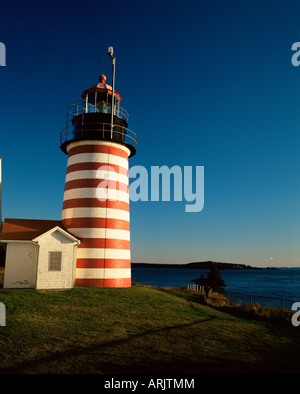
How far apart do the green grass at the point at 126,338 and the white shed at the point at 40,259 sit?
0.91m

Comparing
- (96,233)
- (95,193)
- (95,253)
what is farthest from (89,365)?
(95,193)

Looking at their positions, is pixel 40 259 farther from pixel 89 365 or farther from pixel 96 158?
pixel 89 365

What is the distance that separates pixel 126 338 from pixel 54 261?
852 centimetres

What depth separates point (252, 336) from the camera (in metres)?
12.8

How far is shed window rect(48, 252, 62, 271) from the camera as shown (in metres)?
17.8

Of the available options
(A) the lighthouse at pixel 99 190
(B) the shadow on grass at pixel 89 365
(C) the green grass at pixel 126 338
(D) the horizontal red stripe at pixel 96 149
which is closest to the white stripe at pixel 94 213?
(A) the lighthouse at pixel 99 190

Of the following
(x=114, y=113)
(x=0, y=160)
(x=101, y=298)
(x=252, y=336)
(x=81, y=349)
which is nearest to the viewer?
(x=81, y=349)

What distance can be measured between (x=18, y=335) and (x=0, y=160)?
12.5 m

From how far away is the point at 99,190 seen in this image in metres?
20.1

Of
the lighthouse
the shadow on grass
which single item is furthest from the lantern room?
the shadow on grass

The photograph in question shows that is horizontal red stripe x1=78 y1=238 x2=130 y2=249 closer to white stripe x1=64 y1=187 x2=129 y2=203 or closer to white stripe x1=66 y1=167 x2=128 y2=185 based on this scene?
white stripe x1=64 y1=187 x2=129 y2=203

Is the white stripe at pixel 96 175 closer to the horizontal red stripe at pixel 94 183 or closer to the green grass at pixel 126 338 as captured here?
the horizontal red stripe at pixel 94 183

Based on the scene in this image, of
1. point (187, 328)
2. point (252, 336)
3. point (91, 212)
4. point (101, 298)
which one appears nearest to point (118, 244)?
point (91, 212)
